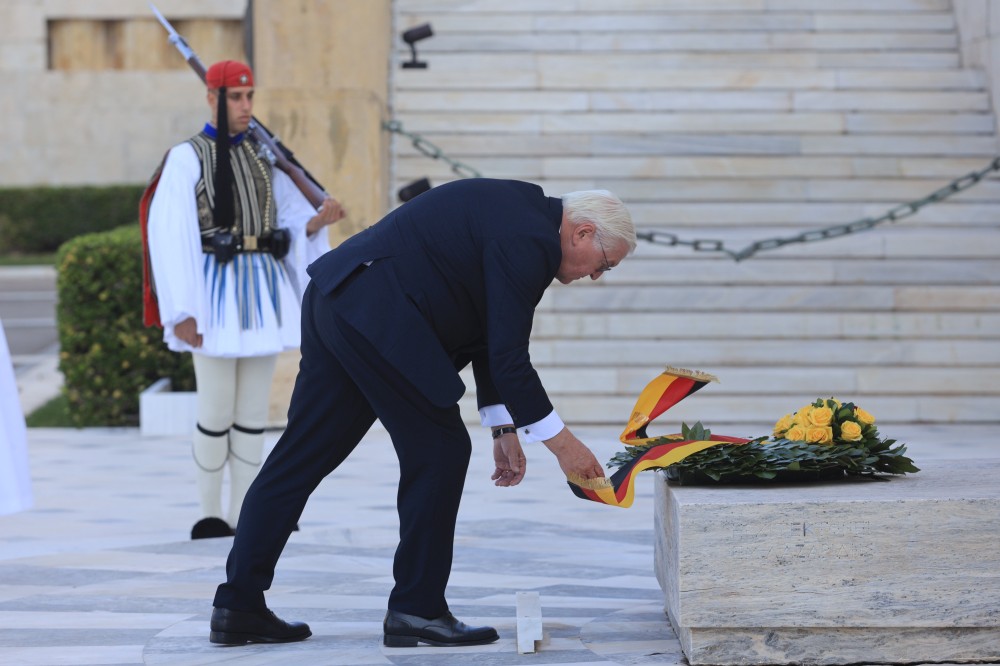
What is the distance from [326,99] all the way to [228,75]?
375 cm

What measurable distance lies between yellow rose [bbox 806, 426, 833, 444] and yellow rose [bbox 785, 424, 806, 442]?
0.02 meters

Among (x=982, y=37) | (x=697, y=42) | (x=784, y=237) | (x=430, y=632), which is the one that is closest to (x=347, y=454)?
(x=430, y=632)

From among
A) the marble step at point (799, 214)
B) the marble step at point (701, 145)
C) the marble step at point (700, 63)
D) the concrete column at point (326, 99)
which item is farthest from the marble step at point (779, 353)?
the marble step at point (700, 63)

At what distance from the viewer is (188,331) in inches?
246

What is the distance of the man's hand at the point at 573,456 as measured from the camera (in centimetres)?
423

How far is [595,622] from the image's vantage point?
190 inches

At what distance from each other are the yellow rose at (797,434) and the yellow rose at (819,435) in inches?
0.6

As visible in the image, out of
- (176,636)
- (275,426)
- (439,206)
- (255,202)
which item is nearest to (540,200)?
(439,206)

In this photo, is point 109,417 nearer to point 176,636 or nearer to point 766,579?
point 176,636

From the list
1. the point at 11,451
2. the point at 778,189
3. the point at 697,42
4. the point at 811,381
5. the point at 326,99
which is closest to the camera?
the point at 11,451

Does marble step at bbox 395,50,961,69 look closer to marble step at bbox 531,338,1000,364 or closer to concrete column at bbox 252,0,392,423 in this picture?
concrete column at bbox 252,0,392,423

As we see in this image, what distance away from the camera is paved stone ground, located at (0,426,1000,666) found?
4.54 m

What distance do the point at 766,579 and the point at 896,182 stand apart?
8349 mm

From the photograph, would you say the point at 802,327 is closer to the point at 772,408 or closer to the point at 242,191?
the point at 772,408
